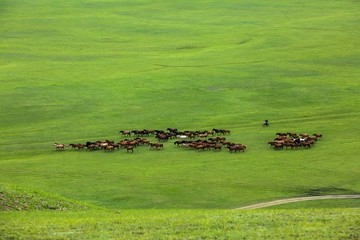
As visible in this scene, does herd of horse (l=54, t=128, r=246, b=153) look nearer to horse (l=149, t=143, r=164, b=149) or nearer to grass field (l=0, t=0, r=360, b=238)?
horse (l=149, t=143, r=164, b=149)

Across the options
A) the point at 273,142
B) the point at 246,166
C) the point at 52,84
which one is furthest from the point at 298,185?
the point at 52,84

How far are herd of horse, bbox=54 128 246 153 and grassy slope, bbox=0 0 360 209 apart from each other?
78cm

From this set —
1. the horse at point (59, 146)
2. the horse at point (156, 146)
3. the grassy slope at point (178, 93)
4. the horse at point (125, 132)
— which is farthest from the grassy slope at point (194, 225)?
the horse at point (125, 132)

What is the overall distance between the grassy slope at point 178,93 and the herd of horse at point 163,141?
78 cm

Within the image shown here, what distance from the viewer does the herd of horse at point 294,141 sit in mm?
51031

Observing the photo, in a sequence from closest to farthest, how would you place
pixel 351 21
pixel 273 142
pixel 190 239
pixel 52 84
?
pixel 190 239, pixel 273 142, pixel 52 84, pixel 351 21

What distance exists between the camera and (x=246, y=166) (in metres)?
46.7

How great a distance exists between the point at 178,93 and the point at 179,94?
1.09 feet

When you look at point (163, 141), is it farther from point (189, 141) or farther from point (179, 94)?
point (179, 94)

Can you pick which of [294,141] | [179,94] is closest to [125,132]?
[294,141]

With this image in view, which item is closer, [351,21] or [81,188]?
[81,188]

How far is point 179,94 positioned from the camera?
→ 69000mm

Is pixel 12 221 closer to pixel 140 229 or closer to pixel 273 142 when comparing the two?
pixel 140 229

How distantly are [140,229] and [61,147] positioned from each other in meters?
26.7
